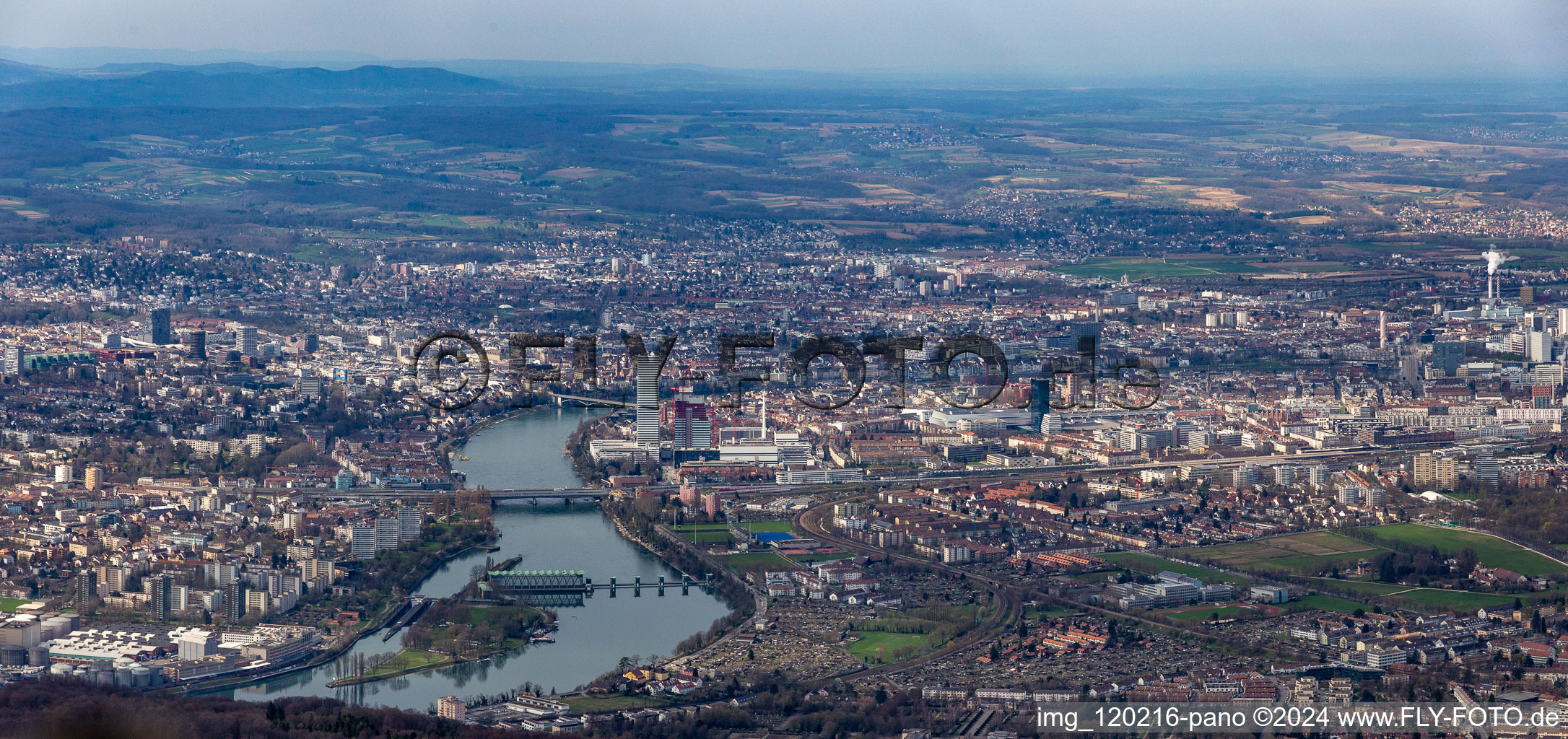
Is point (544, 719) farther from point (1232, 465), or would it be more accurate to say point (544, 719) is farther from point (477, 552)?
point (1232, 465)

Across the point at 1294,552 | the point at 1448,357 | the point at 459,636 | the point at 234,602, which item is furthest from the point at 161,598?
the point at 1448,357

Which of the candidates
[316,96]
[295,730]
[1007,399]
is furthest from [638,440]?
[316,96]

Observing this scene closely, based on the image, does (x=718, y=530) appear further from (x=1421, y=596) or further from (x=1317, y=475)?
(x=1421, y=596)

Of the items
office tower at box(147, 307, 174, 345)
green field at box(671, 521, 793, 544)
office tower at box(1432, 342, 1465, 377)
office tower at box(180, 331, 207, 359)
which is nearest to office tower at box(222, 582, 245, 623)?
green field at box(671, 521, 793, 544)

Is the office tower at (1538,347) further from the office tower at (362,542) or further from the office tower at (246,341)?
the office tower at (246,341)

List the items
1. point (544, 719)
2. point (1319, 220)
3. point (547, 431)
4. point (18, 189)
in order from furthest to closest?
1. point (18, 189)
2. point (1319, 220)
3. point (547, 431)
4. point (544, 719)

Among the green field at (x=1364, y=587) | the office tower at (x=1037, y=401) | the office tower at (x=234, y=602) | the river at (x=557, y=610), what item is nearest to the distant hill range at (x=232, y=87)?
the office tower at (x=1037, y=401)
